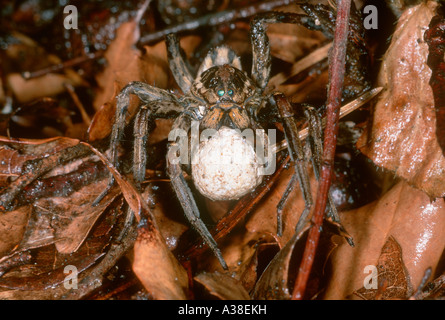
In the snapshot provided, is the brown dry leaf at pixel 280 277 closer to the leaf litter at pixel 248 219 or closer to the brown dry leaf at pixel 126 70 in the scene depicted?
the leaf litter at pixel 248 219

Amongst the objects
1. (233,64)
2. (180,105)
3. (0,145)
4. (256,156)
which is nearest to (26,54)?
(0,145)

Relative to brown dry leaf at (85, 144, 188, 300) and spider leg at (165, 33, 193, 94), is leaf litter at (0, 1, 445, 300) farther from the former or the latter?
spider leg at (165, 33, 193, 94)

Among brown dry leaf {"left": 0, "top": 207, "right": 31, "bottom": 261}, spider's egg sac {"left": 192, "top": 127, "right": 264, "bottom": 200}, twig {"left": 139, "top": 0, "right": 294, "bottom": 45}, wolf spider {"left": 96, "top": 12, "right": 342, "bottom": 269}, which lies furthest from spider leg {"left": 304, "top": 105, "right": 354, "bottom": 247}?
brown dry leaf {"left": 0, "top": 207, "right": 31, "bottom": 261}

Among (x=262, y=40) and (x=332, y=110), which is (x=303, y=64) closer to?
(x=262, y=40)

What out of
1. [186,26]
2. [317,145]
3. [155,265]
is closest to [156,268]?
[155,265]

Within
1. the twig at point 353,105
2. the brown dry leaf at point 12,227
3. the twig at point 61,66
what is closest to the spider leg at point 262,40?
the twig at point 353,105

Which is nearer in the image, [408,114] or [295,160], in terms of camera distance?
[295,160]
